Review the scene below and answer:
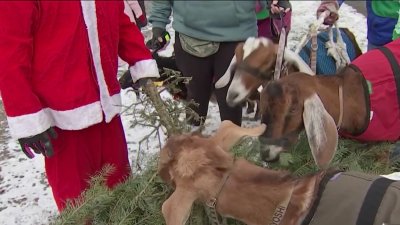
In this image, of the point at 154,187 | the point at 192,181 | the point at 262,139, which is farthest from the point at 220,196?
the point at 262,139

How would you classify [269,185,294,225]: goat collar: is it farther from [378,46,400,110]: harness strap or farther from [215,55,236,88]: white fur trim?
[215,55,236,88]: white fur trim

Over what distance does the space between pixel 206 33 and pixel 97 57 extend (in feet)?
3.96

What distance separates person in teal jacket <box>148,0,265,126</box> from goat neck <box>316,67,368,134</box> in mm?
711

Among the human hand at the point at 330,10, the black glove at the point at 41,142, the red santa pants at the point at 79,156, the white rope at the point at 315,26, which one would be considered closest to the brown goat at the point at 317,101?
the white rope at the point at 315,26

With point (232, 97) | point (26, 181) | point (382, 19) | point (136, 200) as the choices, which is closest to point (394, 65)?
point (232, 97)

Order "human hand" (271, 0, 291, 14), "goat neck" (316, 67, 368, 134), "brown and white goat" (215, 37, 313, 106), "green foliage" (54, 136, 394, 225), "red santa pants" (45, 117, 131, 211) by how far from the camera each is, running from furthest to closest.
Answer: "human hand" (271, 0, 291, 14), "brown and white goat" (215, 37, 313, 106), "goat neck" (316, 67, 368, 134), "red santa pants" (45, 117, 131, 211), "green foliage" (54, 136, 394, 225)

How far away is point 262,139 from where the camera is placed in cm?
251

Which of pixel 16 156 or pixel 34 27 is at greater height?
pixel 34 27

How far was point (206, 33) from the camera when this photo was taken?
3170mm

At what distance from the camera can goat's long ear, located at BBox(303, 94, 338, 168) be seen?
7.72ft

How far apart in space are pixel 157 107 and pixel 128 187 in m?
0.41

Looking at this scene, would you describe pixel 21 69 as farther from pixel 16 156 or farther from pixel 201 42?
pixel 16 156

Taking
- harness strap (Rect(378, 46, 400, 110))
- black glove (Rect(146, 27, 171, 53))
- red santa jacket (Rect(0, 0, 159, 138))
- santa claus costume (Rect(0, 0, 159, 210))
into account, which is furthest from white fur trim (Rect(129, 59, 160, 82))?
harness strap (Rect(378, 46, 400, 110))

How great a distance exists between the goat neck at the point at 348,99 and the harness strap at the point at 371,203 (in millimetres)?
1017
